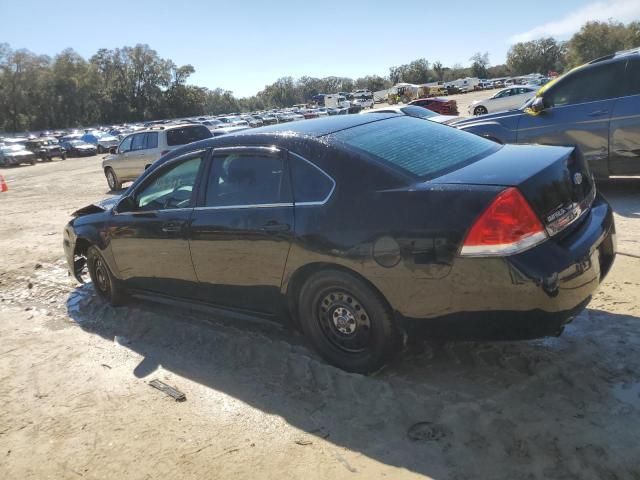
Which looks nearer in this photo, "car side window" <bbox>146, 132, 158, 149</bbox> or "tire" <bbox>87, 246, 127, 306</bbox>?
"tire" <bbox>87, 246, 127, 306</bbox>

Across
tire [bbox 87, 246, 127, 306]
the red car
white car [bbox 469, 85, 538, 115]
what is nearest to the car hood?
tire [bbox 87, 246, 127, 306]

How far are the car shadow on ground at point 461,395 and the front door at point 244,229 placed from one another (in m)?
0.48

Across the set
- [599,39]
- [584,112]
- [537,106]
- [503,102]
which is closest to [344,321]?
[537,106]

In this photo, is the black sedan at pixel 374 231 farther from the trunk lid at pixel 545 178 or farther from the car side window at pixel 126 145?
the car side window at pixel 126 145

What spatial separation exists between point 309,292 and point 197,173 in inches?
57.5

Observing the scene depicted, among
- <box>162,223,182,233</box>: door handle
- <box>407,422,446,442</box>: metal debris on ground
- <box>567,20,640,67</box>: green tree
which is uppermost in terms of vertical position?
<box>567,20,640,67</box>: green tree

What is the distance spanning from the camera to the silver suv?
584 inches

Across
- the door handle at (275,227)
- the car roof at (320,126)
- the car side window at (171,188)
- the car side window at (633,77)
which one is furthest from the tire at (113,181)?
the door handle at (275,227)

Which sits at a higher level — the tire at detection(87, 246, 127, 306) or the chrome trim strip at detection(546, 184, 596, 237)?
the chrome trim strip at detection(546, 184, 596, 237)

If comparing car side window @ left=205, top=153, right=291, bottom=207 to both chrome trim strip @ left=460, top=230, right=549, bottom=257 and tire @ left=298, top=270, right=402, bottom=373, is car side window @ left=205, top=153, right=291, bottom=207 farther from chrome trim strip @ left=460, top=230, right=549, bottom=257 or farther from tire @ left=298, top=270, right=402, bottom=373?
chrome trim strip @ left=460, top=230, right=549, bottom=257

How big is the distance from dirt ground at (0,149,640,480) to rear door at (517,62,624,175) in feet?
8.90

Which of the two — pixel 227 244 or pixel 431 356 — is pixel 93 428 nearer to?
pixel 227 244

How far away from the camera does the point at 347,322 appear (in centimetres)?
347

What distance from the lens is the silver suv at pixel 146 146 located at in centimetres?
1483
